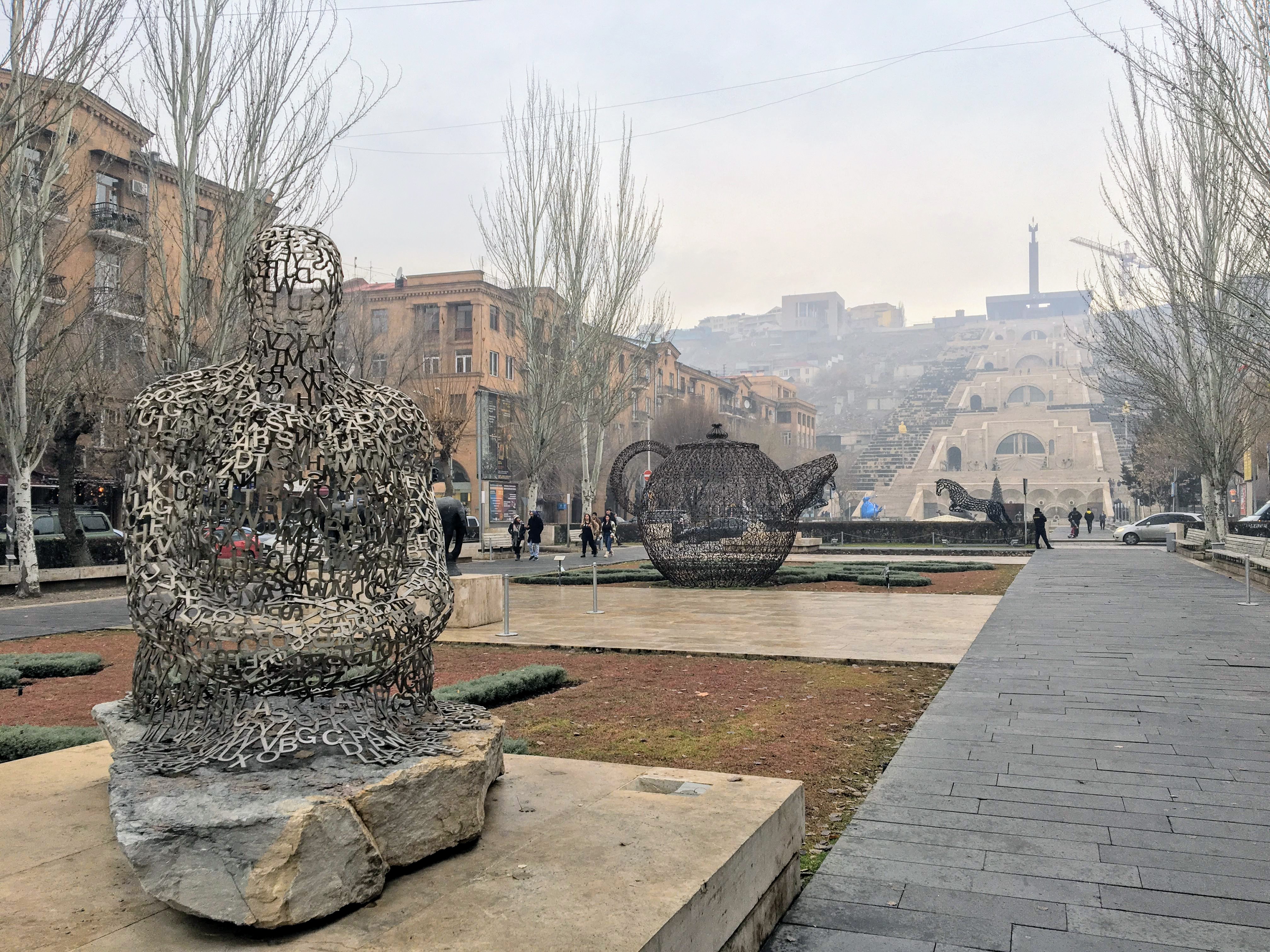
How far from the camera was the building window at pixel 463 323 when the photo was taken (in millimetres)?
47781

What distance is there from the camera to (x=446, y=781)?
10.3ft

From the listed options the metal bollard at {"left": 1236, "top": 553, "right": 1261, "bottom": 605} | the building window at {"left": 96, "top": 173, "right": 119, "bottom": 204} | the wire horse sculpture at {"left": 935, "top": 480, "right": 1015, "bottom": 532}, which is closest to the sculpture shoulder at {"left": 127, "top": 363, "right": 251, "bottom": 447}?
the metal bollard at {"left": 1236, "top": 553, "right": 1261, "bottom": 605}

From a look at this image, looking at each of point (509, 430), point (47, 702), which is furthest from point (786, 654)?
point (509, 430)

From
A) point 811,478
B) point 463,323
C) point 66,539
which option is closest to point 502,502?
point 463,323

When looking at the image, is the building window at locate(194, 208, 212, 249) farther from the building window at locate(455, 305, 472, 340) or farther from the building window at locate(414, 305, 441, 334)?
the building window at locate(455, 305, 472, 340)

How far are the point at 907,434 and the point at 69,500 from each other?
89.5 m

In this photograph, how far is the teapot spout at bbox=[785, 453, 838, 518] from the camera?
1744cm

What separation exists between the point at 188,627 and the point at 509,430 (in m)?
40.4

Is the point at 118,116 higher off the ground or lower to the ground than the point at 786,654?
higher

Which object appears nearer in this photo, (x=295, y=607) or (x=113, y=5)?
(x=295, y=607)

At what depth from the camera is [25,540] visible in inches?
651

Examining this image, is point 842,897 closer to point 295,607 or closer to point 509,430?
point 295,607

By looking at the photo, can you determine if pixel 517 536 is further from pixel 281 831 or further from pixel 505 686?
pixel 281 831

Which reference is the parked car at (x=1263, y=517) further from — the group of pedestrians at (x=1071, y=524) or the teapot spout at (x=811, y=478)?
the teapot spout at (x=811, y=478)
